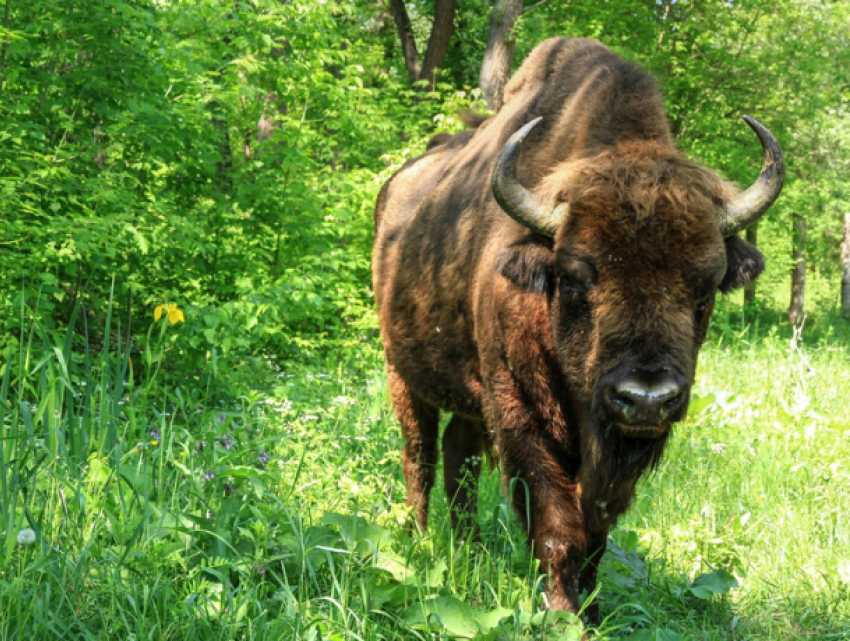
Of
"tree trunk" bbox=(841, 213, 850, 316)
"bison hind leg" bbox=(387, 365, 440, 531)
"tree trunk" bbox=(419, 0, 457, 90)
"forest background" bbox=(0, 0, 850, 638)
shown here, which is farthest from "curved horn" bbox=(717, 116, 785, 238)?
"tree trunk" bbox=(841, 213, 850, 316)

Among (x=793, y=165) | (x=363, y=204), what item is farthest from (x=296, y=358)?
(x=793, y=165)

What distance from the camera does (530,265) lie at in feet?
11.8

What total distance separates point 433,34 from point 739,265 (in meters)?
14.2

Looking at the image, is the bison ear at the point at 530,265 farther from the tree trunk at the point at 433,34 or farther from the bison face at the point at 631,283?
the tree trunk at the point at 433,34

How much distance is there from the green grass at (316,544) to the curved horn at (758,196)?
159 cm

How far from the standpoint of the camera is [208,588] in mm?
2939

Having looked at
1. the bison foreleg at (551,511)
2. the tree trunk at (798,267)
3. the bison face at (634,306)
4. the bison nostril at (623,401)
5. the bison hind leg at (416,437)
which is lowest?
the tree trunk at (798,267)

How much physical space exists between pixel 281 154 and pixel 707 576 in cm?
692

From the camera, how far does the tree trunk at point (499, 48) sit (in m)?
14.0

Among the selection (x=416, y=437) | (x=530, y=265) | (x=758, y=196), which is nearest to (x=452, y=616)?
(x=530, y=265)

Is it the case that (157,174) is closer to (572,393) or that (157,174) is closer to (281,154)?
(281,154)

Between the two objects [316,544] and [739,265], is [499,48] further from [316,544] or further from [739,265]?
[316,544]

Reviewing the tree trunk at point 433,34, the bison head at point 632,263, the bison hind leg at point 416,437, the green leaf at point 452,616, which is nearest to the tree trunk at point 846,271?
the tree trunk at point 433,34

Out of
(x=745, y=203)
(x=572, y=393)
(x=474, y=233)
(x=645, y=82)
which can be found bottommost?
(x=572, y=393)
